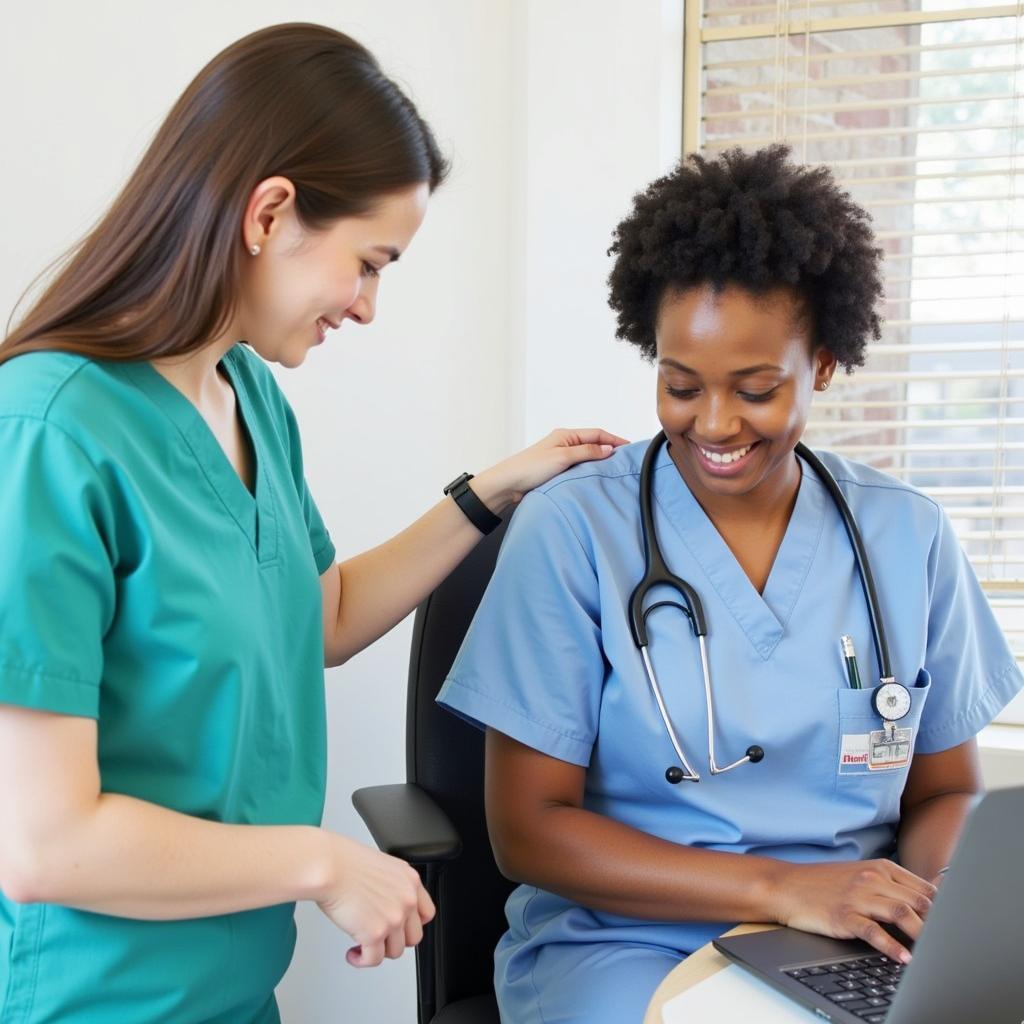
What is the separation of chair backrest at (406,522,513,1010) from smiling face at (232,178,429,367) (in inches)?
18.0

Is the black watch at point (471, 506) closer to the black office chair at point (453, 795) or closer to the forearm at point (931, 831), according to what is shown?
the black office chair at point (453, 795)

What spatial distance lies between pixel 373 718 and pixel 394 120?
44.0 inches

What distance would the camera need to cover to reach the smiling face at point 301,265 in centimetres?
95

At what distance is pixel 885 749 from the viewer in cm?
120

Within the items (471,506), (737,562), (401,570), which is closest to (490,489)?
(471,506)

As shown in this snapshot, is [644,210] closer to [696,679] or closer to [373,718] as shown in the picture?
[696,679]

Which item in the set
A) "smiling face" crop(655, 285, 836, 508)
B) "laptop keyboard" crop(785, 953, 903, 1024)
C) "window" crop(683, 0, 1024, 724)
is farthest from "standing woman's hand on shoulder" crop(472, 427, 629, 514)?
"window" crop(683, 0, 1024, 724)

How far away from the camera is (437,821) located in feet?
4.09

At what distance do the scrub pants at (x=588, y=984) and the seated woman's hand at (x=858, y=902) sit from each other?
0.16 meters

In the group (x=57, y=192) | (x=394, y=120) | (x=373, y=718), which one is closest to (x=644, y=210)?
(x=394, y=120)

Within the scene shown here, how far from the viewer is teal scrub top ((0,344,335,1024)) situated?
0.82 meters

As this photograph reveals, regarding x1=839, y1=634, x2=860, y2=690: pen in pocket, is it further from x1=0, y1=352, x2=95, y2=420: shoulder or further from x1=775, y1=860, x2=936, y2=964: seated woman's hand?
x1=0, y1=352, x2=95, y2=420: shoulder

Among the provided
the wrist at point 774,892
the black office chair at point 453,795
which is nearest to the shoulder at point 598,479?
the black office chair at point 453,795

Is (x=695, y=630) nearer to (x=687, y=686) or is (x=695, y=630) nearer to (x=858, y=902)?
(x=687, y=686)
